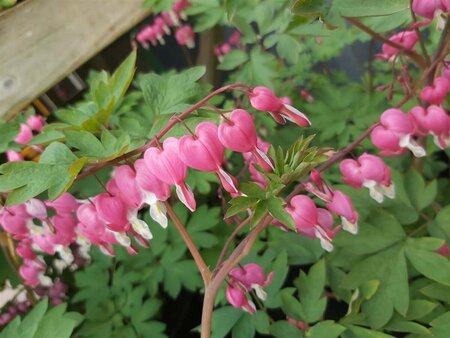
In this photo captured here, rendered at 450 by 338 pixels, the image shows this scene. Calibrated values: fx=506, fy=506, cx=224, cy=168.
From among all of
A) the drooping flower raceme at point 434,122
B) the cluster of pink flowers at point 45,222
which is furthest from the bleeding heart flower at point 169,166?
the drooping flower raceme at point 434,122

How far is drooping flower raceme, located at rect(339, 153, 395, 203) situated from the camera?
80 centimetres

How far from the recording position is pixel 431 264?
2.93ft

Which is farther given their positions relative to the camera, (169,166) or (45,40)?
(45,40)

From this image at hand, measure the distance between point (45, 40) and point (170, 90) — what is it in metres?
0.55

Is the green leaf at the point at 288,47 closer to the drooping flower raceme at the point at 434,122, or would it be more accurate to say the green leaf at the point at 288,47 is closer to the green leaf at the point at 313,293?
the drooping flower raceme at the point at 434,122

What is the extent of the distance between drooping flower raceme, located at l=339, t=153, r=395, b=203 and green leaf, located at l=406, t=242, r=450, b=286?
15 centimetres

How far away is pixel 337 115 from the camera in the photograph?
153 cm

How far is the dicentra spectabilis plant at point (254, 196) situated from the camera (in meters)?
0.65

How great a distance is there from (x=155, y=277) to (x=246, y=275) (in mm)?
488

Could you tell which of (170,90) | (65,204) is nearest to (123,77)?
(170,90)

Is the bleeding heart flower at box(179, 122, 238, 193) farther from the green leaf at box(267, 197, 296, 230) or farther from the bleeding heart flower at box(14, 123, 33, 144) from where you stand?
the bleeding heart flower at box(14, 123, 33, 144)

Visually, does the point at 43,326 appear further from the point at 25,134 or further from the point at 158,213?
the point at 25,134

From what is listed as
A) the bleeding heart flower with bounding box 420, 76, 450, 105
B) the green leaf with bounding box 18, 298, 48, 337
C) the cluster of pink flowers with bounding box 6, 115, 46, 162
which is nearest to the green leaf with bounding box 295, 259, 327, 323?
the bleeding heart flower with bounding box 420, 76, 450, 105

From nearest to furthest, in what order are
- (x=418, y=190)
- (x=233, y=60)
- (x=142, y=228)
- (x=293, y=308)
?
(x=142, y=228) < (x=293, y=308) < (x=418, y=190) < (x=233, y=60)
